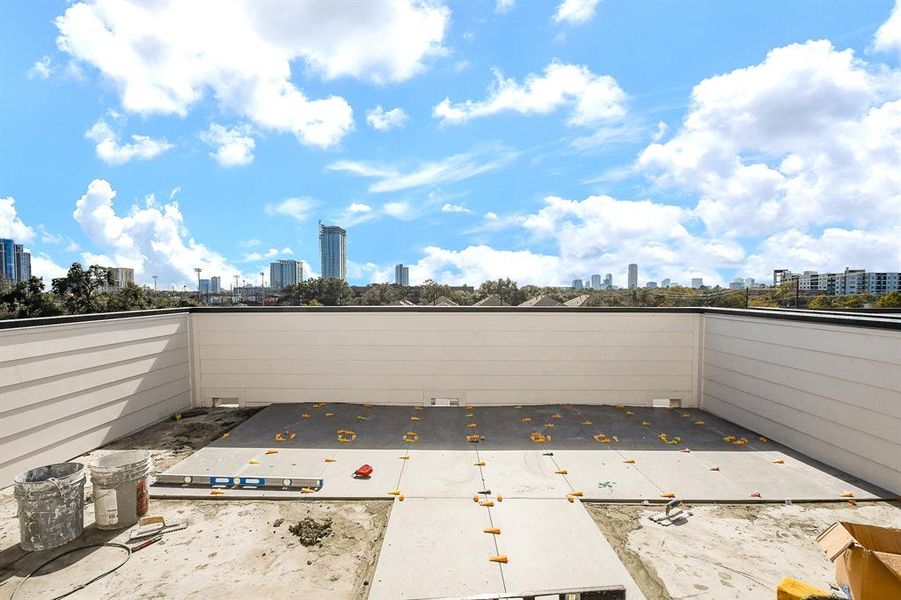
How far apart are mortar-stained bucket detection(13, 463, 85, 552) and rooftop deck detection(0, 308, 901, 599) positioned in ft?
0.40

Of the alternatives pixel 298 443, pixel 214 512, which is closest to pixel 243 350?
pixel 298 443

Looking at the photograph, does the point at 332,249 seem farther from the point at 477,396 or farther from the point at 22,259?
the point at 477,396

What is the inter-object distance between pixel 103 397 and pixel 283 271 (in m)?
75.2

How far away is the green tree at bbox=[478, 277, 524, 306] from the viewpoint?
51.3m

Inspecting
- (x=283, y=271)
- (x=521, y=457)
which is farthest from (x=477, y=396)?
(x=283, y=271)

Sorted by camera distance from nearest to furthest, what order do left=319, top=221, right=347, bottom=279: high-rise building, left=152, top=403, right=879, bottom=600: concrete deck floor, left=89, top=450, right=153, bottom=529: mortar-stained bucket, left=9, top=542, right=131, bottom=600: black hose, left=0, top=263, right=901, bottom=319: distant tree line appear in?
left=9, top=542, right=131, bottom=600: black hose, left=152, top=403, right=879, bottom=600: concrete deck floor, left=89, top=450, right=153, bottom=529: mortar-stained bucket, left=0, top=263, right=901, bottom=319: distant tree line, left=319, top=221, right=347, bottom=279: high-rise building

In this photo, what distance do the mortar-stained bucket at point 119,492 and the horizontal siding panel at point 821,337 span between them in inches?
267

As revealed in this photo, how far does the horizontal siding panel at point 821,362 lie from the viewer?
4066 millimetres

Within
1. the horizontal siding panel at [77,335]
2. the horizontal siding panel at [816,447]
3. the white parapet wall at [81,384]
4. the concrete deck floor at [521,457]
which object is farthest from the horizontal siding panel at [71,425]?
the horizontal siding panel at [816,447]

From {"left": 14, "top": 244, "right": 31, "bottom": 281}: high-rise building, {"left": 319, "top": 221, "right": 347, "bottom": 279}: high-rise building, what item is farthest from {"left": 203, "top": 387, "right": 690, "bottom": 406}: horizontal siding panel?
{"left": 14, "top": 244, "right": 31, "bottom": 281}: high-rise building

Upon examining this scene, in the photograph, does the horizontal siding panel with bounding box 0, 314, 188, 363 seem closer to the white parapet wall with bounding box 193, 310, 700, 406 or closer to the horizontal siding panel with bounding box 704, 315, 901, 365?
the white parapet wall with bounding box 193, 310, 700, 406

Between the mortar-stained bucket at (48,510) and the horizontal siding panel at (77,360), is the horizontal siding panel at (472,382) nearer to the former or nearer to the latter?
the horizontal siding panel at (77,360)

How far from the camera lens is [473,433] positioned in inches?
218

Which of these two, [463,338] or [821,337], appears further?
[463,338]
